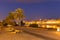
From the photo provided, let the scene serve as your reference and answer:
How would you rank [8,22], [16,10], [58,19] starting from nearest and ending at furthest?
[8,22], [16,10], [58,19]

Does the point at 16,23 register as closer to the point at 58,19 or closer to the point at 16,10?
the point at 16,10

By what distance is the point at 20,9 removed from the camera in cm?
7788

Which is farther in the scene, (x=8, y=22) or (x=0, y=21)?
(x=0, y=21)

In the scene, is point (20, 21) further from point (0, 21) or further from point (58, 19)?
point (58, 19)

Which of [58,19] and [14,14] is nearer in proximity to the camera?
[14,14]

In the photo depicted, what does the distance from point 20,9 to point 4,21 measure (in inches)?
358

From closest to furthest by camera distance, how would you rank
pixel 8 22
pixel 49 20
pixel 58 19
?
1. pixel 8 22
2. pixel 58 19
3. pixel 49 20

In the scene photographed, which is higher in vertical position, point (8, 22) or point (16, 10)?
point (16, 10)

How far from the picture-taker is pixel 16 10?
259ft

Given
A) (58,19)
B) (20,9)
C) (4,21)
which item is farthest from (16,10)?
(58,19)

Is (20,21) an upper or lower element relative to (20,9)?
lower

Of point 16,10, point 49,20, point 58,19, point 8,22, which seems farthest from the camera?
point 49,20

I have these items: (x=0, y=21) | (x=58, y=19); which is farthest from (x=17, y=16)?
(x=58, y=19)

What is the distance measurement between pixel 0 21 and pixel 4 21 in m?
7.05
